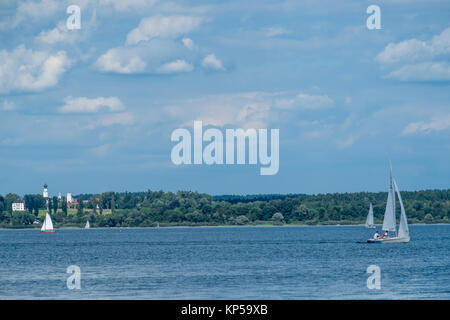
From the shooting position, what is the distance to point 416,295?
5675 cm

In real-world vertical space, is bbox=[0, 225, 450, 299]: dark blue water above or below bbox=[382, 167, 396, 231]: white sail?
below

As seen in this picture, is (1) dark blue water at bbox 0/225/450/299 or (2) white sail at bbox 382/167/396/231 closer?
(1) dark blue water at bbox 0/225/450/299

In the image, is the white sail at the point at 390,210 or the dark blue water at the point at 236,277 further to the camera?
the white sail at the point at 390,210

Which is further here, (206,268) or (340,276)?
(206,268)

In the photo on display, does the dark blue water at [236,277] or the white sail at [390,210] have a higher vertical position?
the white sail at [390,210]

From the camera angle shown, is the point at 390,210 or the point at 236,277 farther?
the point at 390,210

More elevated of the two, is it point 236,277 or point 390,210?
point 390,210
